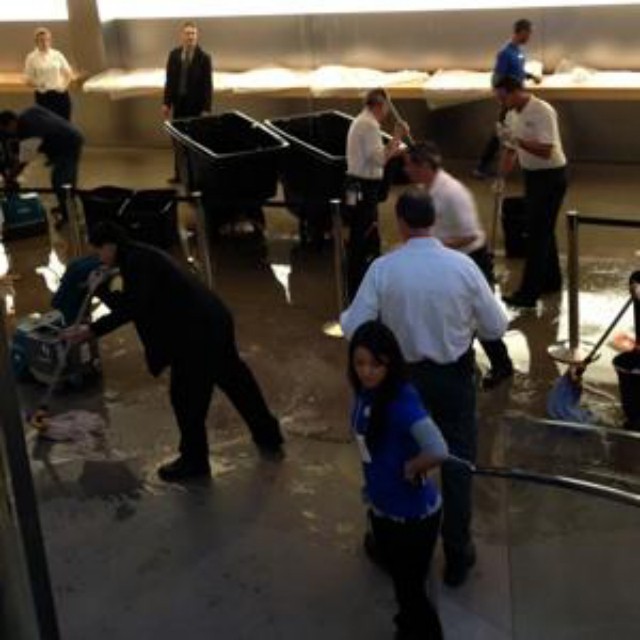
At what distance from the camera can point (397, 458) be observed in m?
4.40

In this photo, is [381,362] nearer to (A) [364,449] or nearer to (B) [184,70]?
(A) [364,449]

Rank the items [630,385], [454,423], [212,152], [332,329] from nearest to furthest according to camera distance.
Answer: [454,423] → [630,385] → [332,329] → [212,152]

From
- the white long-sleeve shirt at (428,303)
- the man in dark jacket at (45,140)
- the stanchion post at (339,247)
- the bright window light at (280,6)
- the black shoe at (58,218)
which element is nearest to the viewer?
the white long-sleeve shirt at (428,303)

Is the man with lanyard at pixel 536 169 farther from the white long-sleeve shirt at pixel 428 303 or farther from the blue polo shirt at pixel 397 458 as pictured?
the blue polo shirt at pixel 397 458

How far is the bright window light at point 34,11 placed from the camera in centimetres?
1457

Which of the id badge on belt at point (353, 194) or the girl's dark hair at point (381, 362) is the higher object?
the girl's dark hair at point (381, 362)

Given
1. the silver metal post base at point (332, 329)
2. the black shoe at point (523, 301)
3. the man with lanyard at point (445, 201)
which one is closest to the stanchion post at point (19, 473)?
the man with lanyard at point (445, 201)

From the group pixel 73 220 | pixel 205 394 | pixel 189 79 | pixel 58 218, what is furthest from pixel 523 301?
pixel 189 79

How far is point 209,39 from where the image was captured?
1382 centimetres

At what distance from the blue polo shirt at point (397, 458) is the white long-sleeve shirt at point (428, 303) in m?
0.45

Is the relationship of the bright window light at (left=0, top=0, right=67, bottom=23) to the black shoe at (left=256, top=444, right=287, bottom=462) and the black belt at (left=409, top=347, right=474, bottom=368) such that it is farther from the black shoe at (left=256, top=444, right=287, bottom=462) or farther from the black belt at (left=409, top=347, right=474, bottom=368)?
the black belt at (left=409, top=347, right=474, bottom=368)

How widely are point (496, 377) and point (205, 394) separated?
6.50 feet

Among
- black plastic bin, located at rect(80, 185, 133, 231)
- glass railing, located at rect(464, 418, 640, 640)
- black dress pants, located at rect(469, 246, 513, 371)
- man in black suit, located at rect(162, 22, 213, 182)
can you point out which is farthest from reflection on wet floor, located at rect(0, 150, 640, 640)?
man in black suit, located at rect(162, 22, 213, 182)

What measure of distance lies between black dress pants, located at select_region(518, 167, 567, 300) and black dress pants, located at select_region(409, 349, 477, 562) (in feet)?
10.7
